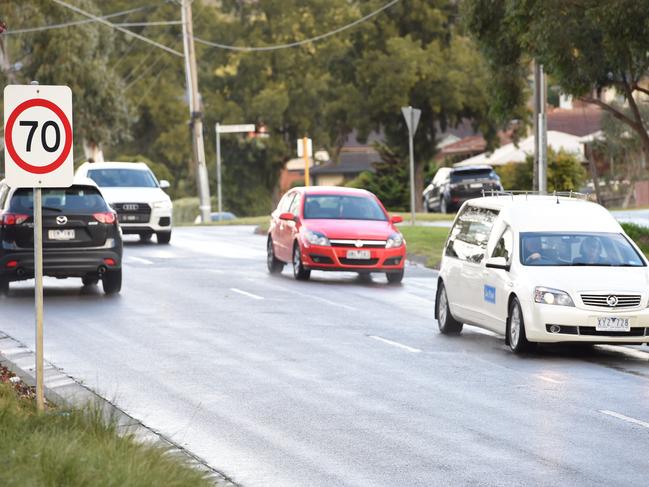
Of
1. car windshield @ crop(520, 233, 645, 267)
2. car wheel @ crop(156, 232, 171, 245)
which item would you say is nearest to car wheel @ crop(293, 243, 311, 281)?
car windshield @ crop(520, 233, 645, 267)

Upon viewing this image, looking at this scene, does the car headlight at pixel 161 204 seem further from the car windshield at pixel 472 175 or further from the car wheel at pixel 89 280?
the car windshield at pixel 472 175

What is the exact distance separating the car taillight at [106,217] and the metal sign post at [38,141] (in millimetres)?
10967

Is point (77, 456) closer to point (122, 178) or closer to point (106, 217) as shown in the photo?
point (106, 217)

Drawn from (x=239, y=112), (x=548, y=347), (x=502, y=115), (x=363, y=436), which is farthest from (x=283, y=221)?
(x=239, y=112)

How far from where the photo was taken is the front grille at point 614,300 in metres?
16.3

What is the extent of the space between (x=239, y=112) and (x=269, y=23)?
16.7ft

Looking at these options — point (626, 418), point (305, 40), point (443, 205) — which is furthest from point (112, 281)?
point (305, 40)

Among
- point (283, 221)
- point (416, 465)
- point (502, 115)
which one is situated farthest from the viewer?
point (502, 115)

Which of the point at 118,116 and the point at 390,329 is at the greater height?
the point at 118,116

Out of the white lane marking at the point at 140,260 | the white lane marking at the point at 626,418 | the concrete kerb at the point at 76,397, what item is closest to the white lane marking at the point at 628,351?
the white lane marking at the point at 626,418

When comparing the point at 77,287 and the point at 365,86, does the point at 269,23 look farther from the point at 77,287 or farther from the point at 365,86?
the point at 77,287

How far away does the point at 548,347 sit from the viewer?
17859mm

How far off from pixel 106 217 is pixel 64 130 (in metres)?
11.2

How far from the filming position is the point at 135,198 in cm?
3531
